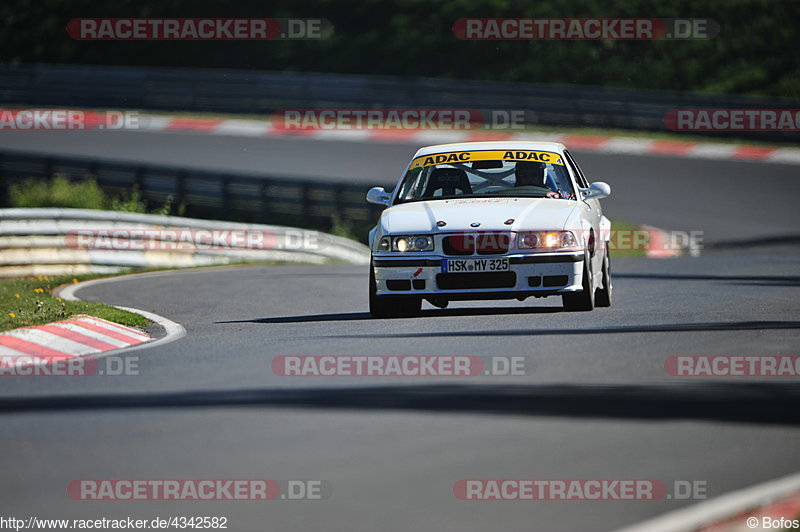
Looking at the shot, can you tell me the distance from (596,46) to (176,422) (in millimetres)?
34995

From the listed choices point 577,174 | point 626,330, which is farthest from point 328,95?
point 626,330

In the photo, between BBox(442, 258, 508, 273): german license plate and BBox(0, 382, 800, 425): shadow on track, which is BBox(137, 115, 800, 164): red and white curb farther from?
BBox(0, 382, 800, 425): shadow on track

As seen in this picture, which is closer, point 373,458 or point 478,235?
point 373,458

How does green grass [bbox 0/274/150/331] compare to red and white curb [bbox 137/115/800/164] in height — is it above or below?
below

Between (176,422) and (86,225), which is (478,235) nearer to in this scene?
(176,422)

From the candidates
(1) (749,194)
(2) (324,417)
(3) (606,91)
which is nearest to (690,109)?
(3) (606,91)

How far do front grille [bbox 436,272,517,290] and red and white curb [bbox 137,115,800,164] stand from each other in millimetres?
20929

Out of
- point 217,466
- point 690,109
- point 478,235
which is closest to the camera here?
point 217,466

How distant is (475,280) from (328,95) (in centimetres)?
2620

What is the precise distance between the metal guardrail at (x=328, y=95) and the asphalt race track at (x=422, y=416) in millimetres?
21074

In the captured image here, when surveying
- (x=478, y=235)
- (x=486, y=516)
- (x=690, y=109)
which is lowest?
(x=486, y=516)

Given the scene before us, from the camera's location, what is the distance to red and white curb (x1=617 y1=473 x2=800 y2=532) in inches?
208

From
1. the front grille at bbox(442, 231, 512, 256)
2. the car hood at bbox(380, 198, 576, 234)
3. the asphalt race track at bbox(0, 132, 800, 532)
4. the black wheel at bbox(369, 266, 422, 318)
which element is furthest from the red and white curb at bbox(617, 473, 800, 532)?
the black wheel at bbox(369, 266, 422, 318)

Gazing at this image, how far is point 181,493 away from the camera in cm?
593
